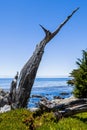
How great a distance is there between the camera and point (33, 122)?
18.8 meters

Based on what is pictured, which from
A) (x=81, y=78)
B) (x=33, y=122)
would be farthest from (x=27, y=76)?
(x=33, y=122)

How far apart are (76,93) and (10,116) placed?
10.5 meters

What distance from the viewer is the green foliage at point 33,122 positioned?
53.3ft

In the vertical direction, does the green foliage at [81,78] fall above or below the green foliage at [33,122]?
above

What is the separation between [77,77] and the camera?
2792cm

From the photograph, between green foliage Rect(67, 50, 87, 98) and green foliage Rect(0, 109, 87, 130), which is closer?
green foliage Rect(0, 109, 87, 130)

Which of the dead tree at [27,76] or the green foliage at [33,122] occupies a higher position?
the dead tree at [27,76]

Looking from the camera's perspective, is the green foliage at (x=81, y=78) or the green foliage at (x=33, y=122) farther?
the green foliage at (x=81, y=78)

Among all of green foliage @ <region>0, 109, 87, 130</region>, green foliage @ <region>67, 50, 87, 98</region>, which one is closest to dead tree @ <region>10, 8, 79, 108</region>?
green foliage @ <region>67, 50, 87, 98</region>

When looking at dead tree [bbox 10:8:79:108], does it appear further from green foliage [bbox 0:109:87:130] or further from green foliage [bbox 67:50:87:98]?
green foliage [bbox 0:109:87:130]

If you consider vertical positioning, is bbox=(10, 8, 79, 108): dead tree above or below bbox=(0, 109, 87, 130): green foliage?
above

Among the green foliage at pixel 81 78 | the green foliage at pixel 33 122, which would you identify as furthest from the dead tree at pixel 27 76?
the green foliage at pixel 33 122

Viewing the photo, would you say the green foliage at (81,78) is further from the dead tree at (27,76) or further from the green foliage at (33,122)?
the green foliage at (33,122)

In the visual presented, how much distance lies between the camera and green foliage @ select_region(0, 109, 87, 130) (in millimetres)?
16250
